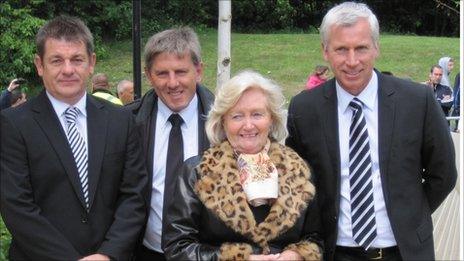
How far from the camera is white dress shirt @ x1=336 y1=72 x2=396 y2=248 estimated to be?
3.59 m

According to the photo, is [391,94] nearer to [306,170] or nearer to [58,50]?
[306,170]

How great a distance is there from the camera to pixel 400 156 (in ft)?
11.8

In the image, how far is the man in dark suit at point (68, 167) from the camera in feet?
11.2

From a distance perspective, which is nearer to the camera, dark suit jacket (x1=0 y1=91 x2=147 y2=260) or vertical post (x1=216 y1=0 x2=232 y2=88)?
dark suit jacket (x1=0 y1=91 x2=147 y2=260)

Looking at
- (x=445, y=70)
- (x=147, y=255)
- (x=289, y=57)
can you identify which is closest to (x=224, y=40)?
(x=147, y=255)

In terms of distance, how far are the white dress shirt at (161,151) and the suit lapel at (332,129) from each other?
2.35 ft

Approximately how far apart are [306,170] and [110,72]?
63.3 feet

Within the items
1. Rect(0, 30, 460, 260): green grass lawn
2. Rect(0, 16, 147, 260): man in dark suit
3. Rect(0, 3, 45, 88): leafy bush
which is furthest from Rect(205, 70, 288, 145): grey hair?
Rect(0, 30, 460, 260): green grass lawn

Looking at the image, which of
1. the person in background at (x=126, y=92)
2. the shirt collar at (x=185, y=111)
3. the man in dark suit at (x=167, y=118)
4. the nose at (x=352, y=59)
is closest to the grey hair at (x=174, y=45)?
the man in dark suit at (x=167, y=118)

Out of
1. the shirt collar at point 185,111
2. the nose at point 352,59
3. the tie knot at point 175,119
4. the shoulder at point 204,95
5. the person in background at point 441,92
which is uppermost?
the nose at point 352,59

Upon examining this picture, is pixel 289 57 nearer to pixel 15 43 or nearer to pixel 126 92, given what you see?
pixel 15 43

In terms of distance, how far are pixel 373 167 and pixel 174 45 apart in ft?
3.98

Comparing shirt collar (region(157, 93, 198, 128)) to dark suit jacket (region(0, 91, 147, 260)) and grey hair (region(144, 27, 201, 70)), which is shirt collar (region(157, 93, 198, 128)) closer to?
grey hair (region(144, 27, 201, 70))

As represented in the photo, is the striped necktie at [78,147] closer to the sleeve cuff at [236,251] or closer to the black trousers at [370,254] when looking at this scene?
the sleeve cuff at [236,251]
